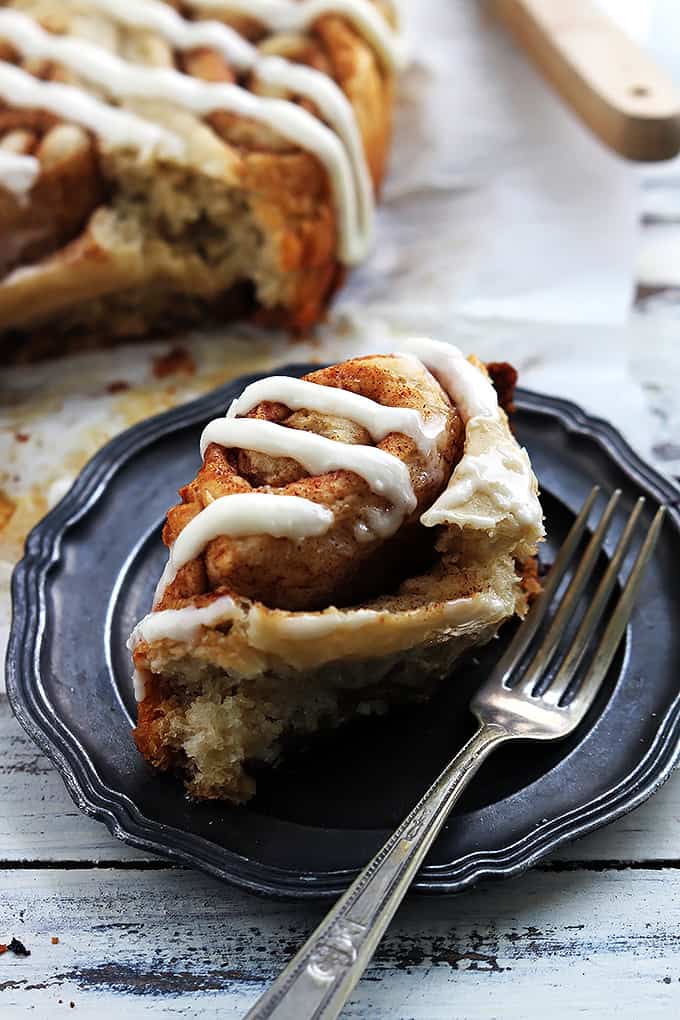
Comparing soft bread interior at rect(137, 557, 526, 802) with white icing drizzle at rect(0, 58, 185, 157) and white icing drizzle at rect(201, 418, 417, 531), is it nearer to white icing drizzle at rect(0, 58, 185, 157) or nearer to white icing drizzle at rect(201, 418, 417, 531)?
white icing drizzle at rect(201, 418, 417, 531)

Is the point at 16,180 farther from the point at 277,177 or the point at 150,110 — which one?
the point at 277,177

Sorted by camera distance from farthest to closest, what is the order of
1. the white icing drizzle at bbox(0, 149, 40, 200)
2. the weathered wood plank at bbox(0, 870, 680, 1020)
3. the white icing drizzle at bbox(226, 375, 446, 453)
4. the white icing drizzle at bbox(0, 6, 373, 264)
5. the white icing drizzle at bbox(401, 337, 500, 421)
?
the white icing drizzle at bbox(0, 6, 373, 264)
the white icing drizzle at bbox(0, 149, 40, 200)
the white icing drizzle at bbox(401, 337, 500, 421)
the white icing drizzle at bbox(226, 375, 446, 453)
the weathered wood plank at bbox(0, 870, 680, 1020)

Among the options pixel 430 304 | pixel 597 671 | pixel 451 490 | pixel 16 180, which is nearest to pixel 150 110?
pixel 16 180

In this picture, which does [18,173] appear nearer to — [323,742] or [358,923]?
[323,742]

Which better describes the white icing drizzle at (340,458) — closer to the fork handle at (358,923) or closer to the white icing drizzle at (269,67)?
the fork handle at (358,923)

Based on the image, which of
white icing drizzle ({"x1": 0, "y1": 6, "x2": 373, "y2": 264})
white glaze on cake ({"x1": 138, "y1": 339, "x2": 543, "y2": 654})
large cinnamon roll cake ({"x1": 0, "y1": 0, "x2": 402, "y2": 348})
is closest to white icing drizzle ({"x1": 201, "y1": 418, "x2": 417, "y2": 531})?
white glaze on cake ({"x1": 138, "y1": 339, "x2": 543, "y2": 654})

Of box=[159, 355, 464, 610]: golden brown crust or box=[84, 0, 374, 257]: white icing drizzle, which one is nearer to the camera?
box=[159, 355, 464, 610]: golden brown crust
